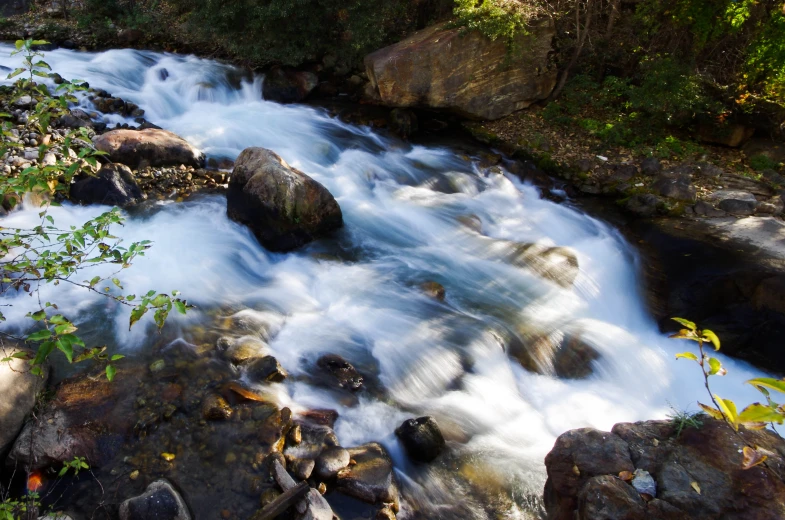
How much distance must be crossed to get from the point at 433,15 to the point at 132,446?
35.4 feet

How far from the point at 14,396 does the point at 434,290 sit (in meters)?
4.53

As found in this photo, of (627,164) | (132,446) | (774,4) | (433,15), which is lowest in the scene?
(132,446)

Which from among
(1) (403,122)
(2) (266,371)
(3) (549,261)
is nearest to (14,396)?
(2) (266,371)

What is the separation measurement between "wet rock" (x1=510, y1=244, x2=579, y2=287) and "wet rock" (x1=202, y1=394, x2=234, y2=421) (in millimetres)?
4470

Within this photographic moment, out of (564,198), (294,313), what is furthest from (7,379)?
(564,198)

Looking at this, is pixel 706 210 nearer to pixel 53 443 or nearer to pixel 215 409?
pixel 215 409

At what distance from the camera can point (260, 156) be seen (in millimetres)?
7199

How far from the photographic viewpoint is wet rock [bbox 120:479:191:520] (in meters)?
3.69

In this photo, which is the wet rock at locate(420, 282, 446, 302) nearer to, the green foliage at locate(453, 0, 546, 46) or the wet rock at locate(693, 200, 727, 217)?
the wet rock at locate(693, 200, 727, 217)

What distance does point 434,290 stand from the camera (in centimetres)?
679

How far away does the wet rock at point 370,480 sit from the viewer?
4176 millimetres

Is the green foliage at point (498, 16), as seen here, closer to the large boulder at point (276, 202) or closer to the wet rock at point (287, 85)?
the wet rock at point (287, 85)

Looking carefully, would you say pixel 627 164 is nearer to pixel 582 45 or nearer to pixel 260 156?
pixel 582 45

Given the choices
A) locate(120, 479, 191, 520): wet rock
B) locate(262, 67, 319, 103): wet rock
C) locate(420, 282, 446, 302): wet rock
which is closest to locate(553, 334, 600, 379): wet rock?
locate(420, 282, 446, 302): wet rock
